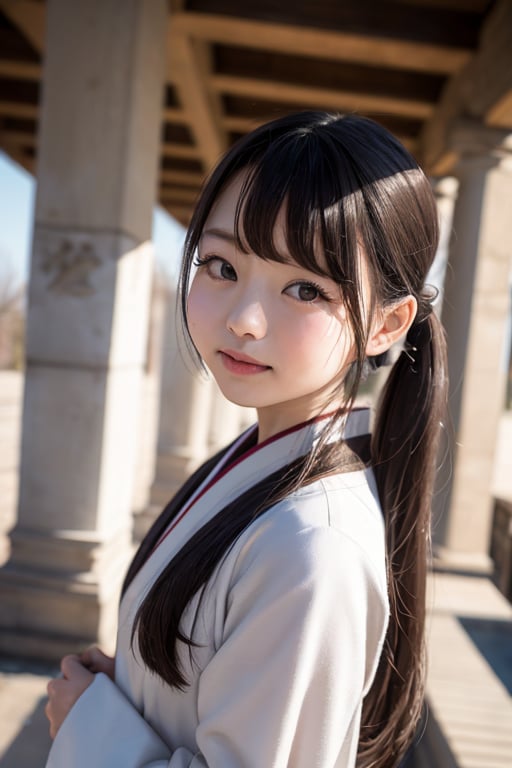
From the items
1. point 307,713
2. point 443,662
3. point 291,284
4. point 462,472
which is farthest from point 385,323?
point 462,472

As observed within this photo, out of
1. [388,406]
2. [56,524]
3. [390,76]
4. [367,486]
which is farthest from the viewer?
[390,76]

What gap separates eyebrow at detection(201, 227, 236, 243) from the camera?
1012 millimetres

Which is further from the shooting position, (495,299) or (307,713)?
(495,299)

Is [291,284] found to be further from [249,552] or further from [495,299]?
[495,299]

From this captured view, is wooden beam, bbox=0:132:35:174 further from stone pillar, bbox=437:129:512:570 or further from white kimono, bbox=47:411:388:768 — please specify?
white kimono, bbox=47:411:388:768

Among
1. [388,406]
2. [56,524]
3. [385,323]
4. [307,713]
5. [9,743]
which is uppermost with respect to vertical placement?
[385,323]

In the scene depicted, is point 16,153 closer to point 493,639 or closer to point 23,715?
point 23,715

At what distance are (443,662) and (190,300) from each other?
8.67 feet

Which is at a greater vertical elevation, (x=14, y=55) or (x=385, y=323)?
(x=14, y=55)

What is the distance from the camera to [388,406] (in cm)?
126

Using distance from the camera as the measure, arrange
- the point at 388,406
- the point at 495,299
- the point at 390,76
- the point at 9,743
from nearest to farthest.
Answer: the point at 388,406 → the point at 9,743 → the point at 495,299 → the point at 390,76

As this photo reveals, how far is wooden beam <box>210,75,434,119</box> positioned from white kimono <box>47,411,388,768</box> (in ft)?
16.9

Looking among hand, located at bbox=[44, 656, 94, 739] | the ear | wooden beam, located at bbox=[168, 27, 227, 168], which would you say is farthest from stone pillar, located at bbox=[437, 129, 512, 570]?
hand, located at bbox=[44, 656, 94, 739]

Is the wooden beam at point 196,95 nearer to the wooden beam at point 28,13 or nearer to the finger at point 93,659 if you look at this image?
the wooden beam at point 28,13
